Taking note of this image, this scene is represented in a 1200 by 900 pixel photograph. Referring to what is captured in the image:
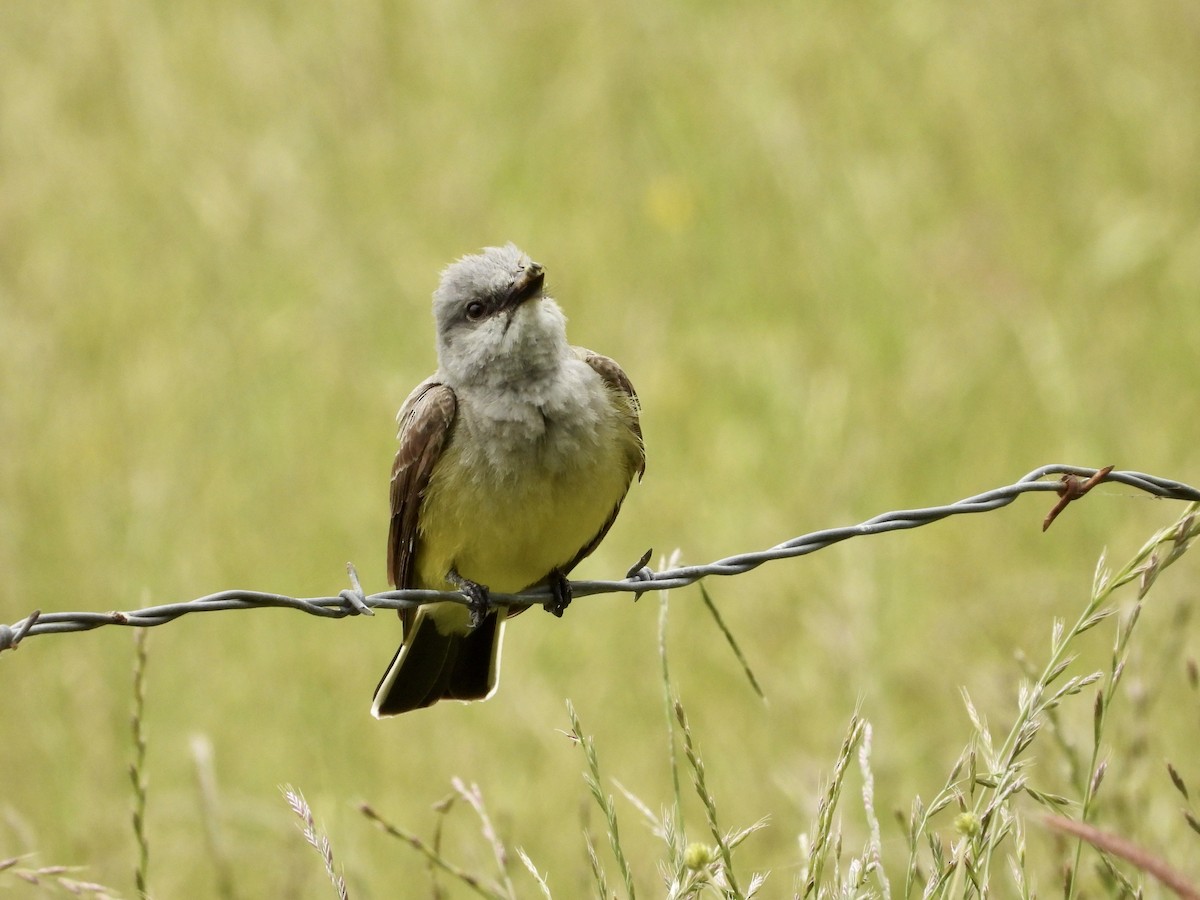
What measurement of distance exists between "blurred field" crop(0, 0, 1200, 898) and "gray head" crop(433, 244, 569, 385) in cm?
135

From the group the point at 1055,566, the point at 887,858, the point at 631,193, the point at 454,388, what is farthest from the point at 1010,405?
the point at 454,388

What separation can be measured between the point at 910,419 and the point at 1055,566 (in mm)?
1039

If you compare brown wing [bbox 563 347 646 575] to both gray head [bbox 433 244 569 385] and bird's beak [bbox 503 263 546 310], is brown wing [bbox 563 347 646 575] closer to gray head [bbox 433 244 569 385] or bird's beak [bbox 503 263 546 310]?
gray head [bbox 433 244 569 385]

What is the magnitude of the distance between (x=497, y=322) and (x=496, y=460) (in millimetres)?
448

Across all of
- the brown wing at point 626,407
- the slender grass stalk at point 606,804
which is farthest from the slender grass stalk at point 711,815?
the brown wing at point 626,407

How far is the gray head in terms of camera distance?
4.12m

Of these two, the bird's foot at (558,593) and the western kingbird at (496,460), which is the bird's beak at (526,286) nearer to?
the western kingbird at (496,460)

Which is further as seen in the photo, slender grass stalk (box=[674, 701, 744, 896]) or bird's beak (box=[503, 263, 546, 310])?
bird's beak (box=[503, 263, 546, 310])

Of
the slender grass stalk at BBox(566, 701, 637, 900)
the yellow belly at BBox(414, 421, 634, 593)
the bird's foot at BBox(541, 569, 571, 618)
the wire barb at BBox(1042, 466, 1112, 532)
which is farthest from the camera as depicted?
the bird's foot at BBox(541, 569, 571, 618)

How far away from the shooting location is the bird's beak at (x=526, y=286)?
4.11m

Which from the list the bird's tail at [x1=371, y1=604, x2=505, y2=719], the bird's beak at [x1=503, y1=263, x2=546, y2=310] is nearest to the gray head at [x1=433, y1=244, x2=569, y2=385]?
the bird's beak at [x1=503, y1=263, x2=546, y2=310]

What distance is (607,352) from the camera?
738 cm

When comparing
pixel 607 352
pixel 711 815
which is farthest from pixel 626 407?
pixel 607 352

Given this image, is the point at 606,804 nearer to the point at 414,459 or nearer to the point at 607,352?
the point at 414,459
